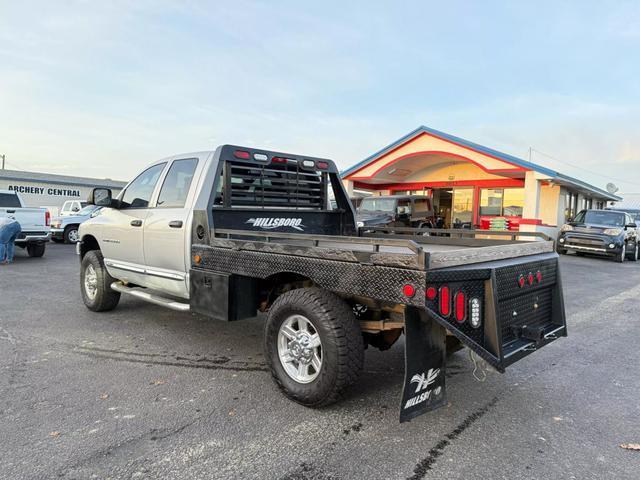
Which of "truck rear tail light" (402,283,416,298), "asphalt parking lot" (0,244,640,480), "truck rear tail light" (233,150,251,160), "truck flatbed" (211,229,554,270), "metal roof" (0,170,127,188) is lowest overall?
"asphalt parking lot" (0,244,640,480)

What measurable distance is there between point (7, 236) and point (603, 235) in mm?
17113

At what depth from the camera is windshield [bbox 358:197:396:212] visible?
51.4ft

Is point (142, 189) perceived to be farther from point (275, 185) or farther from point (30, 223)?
point (30, 223)

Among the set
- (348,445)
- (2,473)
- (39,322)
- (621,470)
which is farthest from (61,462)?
(39,322)

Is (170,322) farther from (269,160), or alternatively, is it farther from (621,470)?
(621,470)

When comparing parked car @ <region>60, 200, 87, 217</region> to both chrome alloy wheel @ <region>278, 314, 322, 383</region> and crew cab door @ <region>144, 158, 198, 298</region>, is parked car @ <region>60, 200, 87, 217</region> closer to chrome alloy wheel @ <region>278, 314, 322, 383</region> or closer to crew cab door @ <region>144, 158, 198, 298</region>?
crew cab door @ <region>144, 158, 198, 298</region>

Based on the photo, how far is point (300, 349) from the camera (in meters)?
3.55

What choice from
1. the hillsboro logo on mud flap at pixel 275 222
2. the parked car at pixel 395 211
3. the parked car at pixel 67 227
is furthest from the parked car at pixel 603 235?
the parked car at pixel 67 227

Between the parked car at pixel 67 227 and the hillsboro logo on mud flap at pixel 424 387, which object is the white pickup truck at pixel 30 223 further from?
the hillsboro logo on mud flap at pixel 424 387

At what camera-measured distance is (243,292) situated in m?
4.21

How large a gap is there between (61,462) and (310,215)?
11.8 ft

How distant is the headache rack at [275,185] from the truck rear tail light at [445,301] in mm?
2674

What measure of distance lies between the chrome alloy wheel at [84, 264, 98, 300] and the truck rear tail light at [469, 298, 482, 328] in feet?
16.7

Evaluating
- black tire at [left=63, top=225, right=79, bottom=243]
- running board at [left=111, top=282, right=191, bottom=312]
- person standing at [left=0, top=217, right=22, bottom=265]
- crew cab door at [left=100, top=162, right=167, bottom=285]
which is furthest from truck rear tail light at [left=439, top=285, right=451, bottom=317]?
black tire at [left=63, top=225, right=79, bottom=243]
